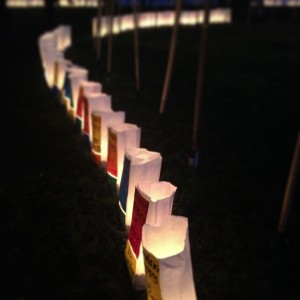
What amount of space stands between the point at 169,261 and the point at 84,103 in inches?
102

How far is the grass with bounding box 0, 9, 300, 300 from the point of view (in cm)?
247

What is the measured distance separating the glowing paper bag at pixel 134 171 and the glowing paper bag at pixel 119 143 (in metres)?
0.33

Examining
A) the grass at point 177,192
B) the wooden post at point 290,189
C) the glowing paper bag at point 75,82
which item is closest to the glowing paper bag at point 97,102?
the grass at point 177,192

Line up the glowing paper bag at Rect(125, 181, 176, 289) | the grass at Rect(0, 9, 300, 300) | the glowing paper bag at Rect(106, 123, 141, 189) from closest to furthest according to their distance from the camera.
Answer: the glowing paper bag at Rect(125, 181, 176, 289) < the grass at Rect(0, 9, 300, 300) < the glowing paper bag at Rect(106, 123, 141, 189)

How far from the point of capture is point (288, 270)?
247cm

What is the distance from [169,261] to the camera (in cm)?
176

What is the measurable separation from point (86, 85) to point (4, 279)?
2318mm

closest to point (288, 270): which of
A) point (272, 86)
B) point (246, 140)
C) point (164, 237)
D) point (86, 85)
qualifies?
point (164, 237)

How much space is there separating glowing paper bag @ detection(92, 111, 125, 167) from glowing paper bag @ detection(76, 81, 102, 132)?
1.47 feet

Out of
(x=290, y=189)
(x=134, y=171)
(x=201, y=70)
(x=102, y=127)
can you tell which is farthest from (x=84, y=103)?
(x=290, y=189)

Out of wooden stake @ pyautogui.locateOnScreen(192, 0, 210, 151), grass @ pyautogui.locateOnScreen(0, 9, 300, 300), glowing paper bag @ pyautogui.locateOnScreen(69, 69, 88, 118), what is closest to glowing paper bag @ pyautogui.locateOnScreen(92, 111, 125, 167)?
grass @ pyautogui.locateOnScreen(0, 9, 300, 300)

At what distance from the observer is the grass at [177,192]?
247 cm

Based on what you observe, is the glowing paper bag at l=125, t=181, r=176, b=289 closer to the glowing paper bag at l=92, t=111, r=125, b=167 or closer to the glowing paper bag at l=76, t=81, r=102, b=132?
the glowing paper bag at l=92, t=111, r=125, b=167

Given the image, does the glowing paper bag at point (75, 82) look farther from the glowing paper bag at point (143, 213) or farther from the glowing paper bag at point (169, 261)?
the glowing paper bag at point (169, 261)
